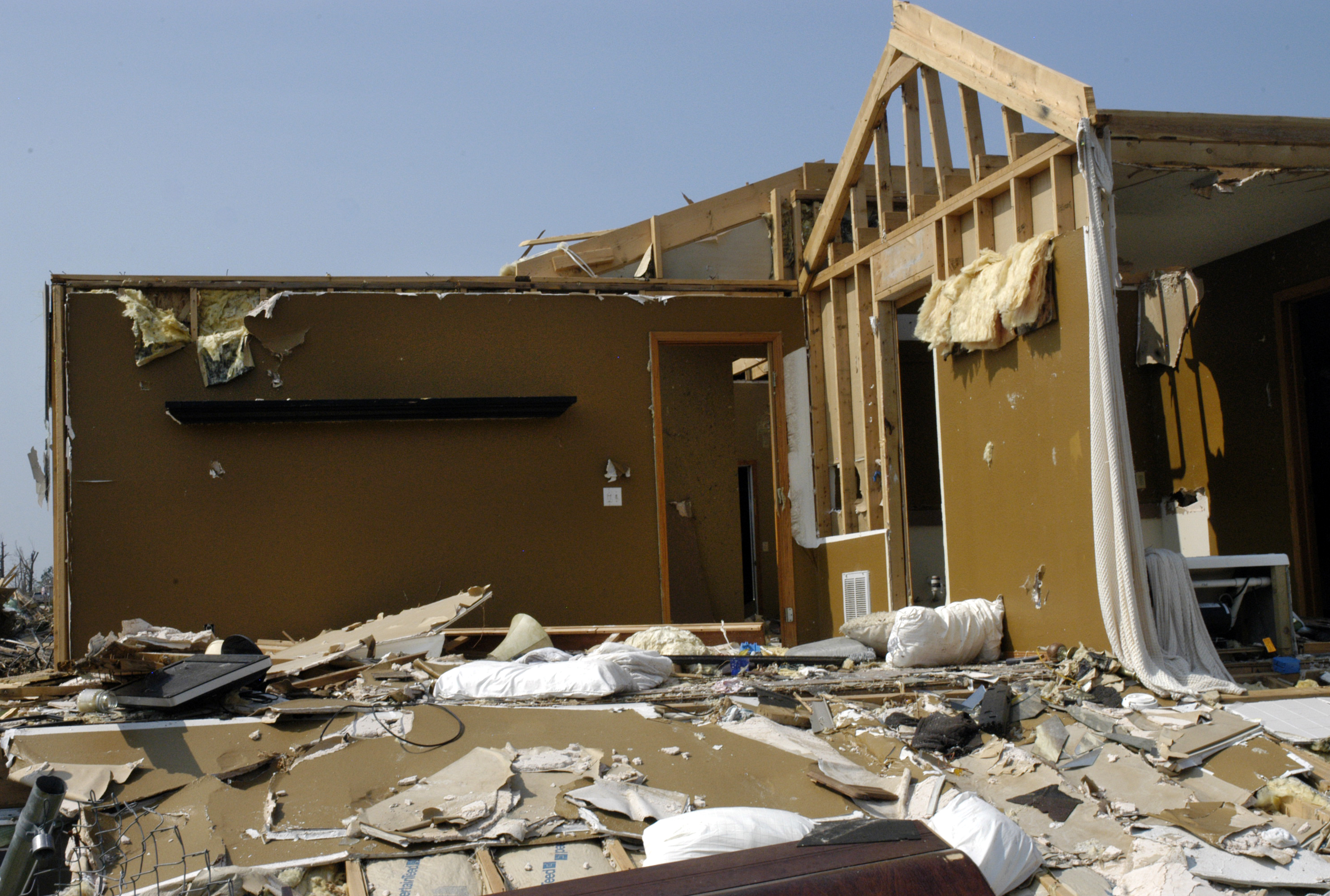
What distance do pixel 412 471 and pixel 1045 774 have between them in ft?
20.2

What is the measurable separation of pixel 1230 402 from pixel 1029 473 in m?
3.20

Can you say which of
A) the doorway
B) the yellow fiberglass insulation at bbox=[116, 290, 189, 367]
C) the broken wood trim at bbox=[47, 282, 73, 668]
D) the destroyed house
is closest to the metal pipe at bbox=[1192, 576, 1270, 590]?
the destroyed house

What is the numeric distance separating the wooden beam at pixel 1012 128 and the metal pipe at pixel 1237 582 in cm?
274

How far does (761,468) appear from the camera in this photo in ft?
41.2

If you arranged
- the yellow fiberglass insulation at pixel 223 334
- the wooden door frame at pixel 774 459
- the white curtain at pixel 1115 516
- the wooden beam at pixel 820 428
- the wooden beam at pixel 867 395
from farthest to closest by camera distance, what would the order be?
1. the wooden door frame at pixel 774 459
2. the wooden beam at pixel 820 428
3. the yellow fiberglass insulation at pixel 223 334
4. the wooden beam at pixel 867 395
5. the white curtain at pixel 1115 516

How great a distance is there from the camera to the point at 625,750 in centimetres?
432

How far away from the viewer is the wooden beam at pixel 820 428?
8859 mm

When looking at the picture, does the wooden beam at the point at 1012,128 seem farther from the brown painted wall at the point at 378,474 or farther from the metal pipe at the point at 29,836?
the metal pipe at the point at 29,836

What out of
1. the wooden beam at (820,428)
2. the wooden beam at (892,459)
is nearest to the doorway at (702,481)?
the wooden beam at (820,428)

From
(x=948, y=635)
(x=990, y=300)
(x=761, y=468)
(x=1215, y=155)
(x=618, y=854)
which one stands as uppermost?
(x=1215, y=155)

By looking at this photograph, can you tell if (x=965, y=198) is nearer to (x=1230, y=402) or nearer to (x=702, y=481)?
(x=1230, y=402)

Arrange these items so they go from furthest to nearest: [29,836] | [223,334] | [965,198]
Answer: [223,334] → [965,198] → [29,836]

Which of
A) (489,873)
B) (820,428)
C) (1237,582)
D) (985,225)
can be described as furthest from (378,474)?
(1237,582)

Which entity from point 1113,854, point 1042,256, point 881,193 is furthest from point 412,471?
point 1113,854
